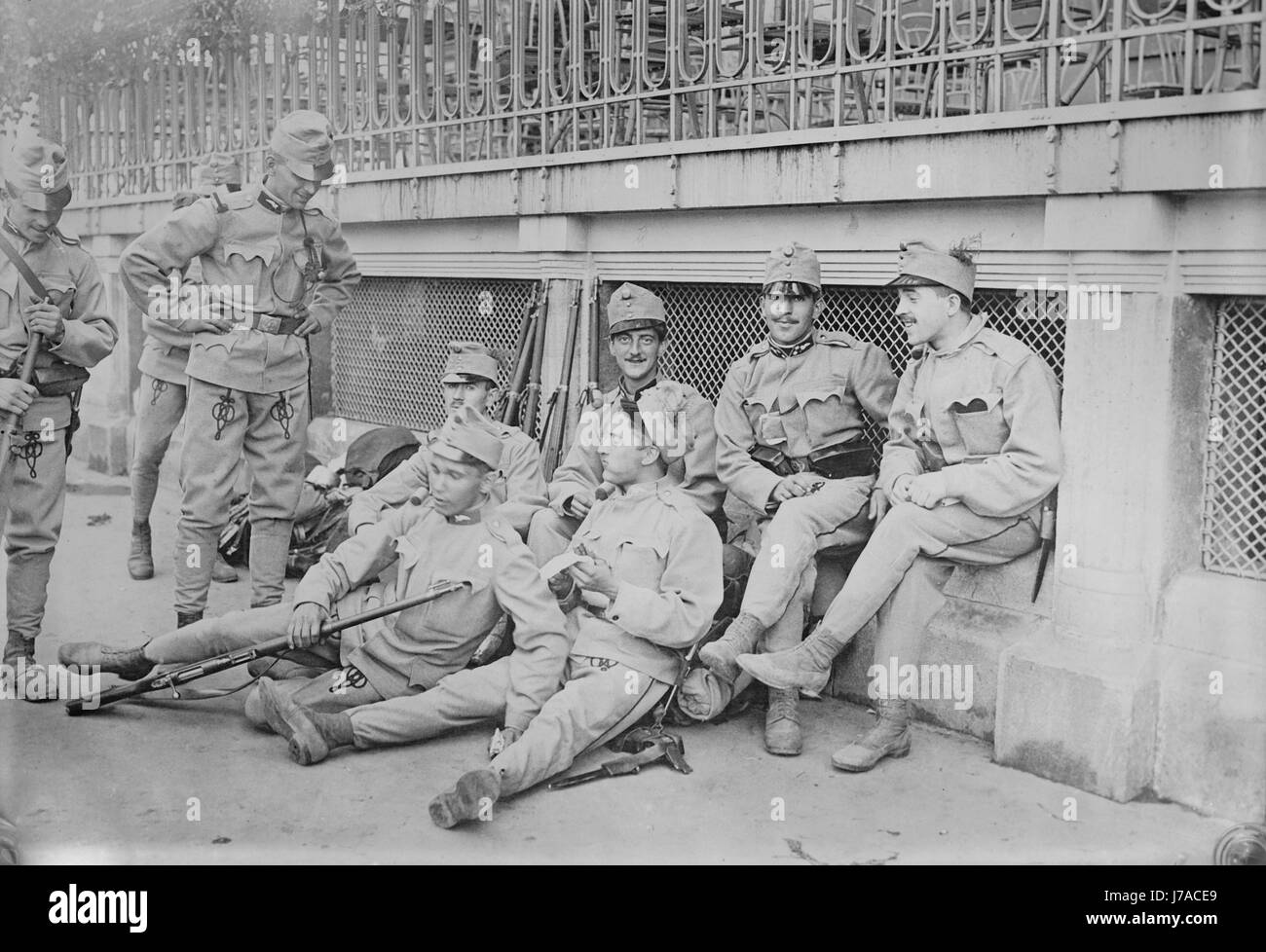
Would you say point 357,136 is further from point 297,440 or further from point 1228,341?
point 1228,341

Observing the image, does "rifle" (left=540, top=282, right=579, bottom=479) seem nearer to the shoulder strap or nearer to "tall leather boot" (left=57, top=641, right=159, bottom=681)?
"tall leather boot" (left=57, top=641, right=159, bottom=681)

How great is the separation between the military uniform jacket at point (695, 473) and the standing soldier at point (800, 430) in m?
0.06

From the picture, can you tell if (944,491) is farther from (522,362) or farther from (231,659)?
(522,362)

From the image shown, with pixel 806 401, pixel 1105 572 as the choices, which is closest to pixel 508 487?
pixel 806 401

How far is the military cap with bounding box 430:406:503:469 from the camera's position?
187 inches

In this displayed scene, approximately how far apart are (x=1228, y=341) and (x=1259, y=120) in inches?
29.8

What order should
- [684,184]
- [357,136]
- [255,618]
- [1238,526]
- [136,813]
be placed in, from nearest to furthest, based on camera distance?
[136,813], [1238,526], [255,618], [684,184], [357,136]

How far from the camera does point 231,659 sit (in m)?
4.95

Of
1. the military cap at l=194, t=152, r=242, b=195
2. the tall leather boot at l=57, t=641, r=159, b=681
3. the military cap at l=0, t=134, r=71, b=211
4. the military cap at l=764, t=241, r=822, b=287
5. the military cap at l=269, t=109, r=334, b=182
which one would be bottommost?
the tall leather boot at l=57, t=641, r=159, b=681

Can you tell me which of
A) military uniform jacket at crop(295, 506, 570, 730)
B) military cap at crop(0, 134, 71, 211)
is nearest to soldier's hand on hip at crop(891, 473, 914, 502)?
military uniform jacket at crop(295, 506, 570, 730)
